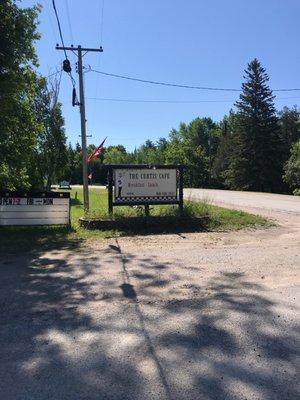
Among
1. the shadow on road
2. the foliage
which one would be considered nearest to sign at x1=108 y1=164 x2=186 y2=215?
the shadow on road

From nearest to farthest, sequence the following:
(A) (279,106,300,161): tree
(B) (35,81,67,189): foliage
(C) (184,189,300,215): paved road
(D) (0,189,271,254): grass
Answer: (D) (0,189,271,254): grass → (C) (184,189,300,215): paved road → (B) (35,81,67,189): foliage → (A) (279,106,300,161): tree

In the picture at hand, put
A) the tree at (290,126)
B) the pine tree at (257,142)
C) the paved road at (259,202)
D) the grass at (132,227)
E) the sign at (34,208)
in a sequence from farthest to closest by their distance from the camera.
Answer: the tree at (290,126), the pine tree at (257,142), the paved road at (259,202), the sign at (34,208), the grass at (132,227)

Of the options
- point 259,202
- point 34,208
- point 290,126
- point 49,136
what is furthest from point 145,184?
point 290,126

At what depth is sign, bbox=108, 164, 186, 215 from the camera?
1352 cm

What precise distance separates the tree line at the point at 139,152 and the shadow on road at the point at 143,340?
283 inches

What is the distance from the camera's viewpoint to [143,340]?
4.69 metres

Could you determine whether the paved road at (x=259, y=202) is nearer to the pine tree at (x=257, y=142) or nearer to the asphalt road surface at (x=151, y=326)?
the asphalt road surface at (x=151, y=326)

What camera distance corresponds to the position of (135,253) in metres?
9.30

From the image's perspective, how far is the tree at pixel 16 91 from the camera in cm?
1212

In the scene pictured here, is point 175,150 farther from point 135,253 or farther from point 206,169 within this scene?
point 135,253

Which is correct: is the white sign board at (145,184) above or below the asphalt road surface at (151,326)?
above

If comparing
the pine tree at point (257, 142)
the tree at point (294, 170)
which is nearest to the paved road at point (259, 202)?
the tree at point (294, 170)

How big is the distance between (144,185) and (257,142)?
46779 mm

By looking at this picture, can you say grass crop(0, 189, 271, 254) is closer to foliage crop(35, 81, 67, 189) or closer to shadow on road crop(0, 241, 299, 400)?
shadow on road crop(0, 241, 299, 400)
